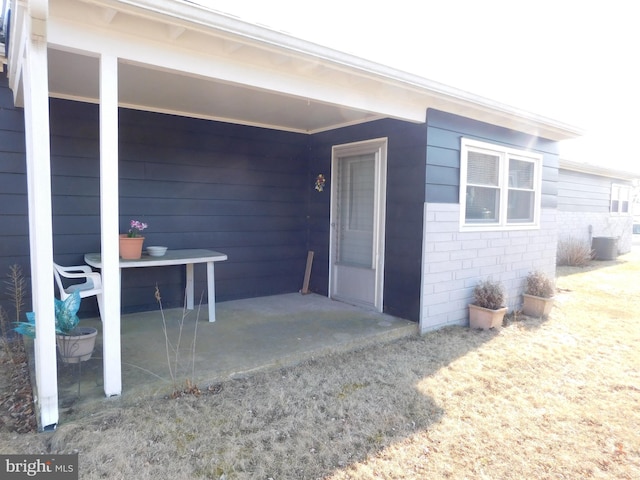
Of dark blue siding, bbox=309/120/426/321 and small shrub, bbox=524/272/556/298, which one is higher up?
dark blue siding, bbox=309/120/426/321

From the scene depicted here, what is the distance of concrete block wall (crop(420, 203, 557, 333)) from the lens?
171 inches

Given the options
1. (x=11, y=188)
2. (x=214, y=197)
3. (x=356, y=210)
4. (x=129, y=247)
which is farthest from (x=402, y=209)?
(x=11, y=188)

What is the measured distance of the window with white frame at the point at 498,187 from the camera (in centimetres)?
474

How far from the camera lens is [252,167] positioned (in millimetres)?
5211

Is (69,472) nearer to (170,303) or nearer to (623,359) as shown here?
(170,303)

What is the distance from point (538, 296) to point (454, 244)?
5.34 feet

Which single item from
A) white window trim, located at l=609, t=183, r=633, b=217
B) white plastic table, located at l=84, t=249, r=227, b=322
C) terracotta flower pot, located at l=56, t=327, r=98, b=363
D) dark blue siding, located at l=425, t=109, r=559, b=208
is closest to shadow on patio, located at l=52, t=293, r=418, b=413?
terracotta flower pot, located at l=56, t=327, r=98, b=363

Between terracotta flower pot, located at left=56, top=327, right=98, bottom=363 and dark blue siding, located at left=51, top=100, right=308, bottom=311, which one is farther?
dark blue siding, located at left=51, top=100, right=308, bottom=311

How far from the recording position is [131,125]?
432cm

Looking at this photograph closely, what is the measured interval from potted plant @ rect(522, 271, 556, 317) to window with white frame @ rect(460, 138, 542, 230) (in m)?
0.72

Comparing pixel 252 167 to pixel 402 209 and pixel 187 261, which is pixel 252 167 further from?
pixel 402 209

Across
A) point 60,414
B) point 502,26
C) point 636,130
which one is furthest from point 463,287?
point 636,130

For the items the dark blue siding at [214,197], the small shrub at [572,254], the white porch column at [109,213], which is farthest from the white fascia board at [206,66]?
the small shrub at [572,254]

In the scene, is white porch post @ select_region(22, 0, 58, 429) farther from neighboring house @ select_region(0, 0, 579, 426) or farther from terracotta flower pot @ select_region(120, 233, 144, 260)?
terracotta flower pot @ select_region(120, 233, 144, 260)
